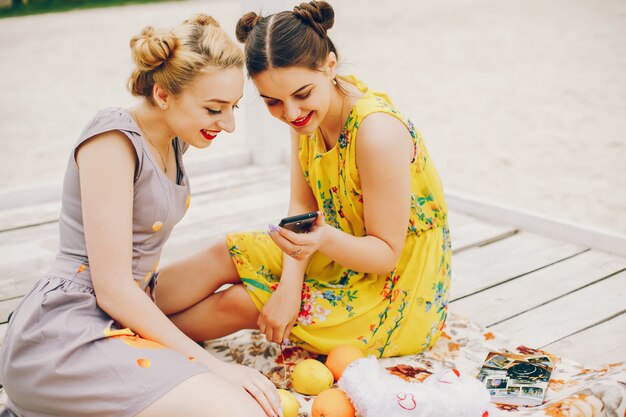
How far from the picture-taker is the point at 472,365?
2465 mm

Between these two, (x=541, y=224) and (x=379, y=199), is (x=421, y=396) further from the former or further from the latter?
(x=541, y=224)

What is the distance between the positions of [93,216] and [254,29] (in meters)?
0.72

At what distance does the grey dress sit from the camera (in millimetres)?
1867

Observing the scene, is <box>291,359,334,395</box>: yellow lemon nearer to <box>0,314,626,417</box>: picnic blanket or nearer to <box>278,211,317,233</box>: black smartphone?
<box>0,314,626,417</box>: picnic blanket

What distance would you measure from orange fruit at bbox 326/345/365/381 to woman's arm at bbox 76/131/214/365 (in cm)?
45

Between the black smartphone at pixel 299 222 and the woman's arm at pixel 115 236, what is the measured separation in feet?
1.34

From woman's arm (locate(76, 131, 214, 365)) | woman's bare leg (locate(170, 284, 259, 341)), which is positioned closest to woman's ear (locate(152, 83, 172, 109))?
woman's arm (locate(76, 131, 214, 365))

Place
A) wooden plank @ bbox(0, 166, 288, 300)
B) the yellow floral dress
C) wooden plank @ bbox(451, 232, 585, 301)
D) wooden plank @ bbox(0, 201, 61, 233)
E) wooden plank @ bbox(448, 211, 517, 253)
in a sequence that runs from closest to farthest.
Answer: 1. the yellow floral dress
2. wooden plank @ bbox(451, 232, 585, 301)
3. wooden plank @ bbox(0, 166, 288, 300)
4. wooden plank @ bbox(448, 211, 517, 253)
5. wooden plank @ bbox(0, 201, 61, 233)

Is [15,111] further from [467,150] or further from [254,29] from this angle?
[254,29]

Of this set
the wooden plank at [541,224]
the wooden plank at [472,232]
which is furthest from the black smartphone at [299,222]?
the wooden plank at [541,224]

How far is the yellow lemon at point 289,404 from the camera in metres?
2.13

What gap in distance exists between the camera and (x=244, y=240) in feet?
8.28

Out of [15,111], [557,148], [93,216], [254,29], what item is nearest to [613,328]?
[254,29]

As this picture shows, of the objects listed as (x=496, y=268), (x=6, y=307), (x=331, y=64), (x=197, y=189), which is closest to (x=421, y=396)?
(x=331, y=64)
